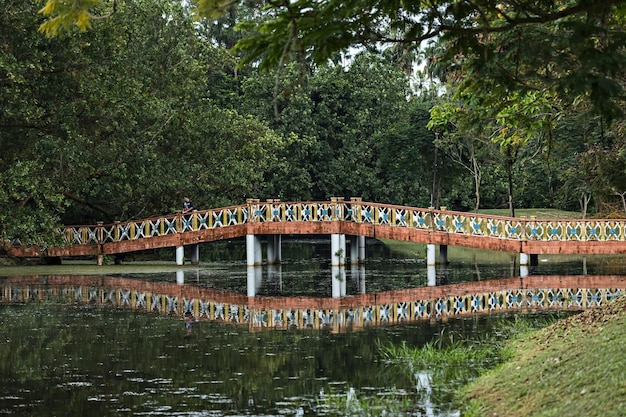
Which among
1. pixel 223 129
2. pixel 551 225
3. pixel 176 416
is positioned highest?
pixel 223 129

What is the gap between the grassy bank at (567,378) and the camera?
980 cm

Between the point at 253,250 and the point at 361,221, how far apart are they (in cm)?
390

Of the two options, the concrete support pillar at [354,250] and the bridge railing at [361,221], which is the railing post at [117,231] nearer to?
the bridge railing at [361,221]

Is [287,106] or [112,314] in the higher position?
[287,106]

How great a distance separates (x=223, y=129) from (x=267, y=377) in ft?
96.3

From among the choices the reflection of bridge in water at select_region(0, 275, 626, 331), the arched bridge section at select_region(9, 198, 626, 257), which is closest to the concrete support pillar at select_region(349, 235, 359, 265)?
the arched bridge section at select_region(9, 198, 626, 257)

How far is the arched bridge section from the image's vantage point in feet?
110

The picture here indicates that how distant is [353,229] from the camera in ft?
116

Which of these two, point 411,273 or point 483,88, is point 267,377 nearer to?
point 483,88

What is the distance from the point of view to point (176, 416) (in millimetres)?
11336

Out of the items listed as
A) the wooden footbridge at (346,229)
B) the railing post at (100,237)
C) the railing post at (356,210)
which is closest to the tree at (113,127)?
the railing post at (100,237)

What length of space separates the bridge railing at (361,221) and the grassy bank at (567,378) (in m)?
19.7

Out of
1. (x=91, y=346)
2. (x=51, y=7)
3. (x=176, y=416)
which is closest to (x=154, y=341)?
(x=91, y=346)

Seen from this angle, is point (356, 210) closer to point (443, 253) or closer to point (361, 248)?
point (361, 248)
